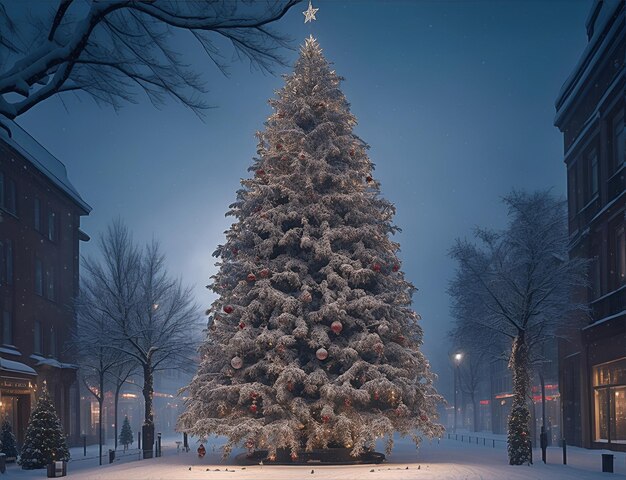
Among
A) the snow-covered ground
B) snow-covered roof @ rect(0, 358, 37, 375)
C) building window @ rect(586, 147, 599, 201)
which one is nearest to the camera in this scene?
the snow-covered ground

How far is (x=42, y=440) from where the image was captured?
27.0m

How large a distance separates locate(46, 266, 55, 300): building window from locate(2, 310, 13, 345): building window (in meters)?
5.59

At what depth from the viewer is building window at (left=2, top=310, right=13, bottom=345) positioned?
127 ft

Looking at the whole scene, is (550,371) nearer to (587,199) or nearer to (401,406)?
(587,199)

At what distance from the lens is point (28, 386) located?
131 ft

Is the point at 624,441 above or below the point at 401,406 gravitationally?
below

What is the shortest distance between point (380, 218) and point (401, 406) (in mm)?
6556

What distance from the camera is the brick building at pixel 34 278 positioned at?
39.1 metres

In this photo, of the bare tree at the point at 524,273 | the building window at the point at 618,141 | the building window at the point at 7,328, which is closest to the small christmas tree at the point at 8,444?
the building window at the point at 7,328

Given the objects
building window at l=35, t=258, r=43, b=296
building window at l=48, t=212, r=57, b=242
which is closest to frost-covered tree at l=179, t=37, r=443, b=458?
building window at l=35, t=258, r=43, b=296

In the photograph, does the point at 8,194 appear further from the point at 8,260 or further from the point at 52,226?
the point at 52,226

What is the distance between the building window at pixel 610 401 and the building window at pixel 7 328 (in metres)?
27.4

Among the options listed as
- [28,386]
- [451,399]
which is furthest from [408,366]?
[451,399]

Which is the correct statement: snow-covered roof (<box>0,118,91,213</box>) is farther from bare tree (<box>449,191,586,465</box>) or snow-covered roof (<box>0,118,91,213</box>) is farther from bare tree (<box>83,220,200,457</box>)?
bare tree (<box>449,191,586,465</box>)
